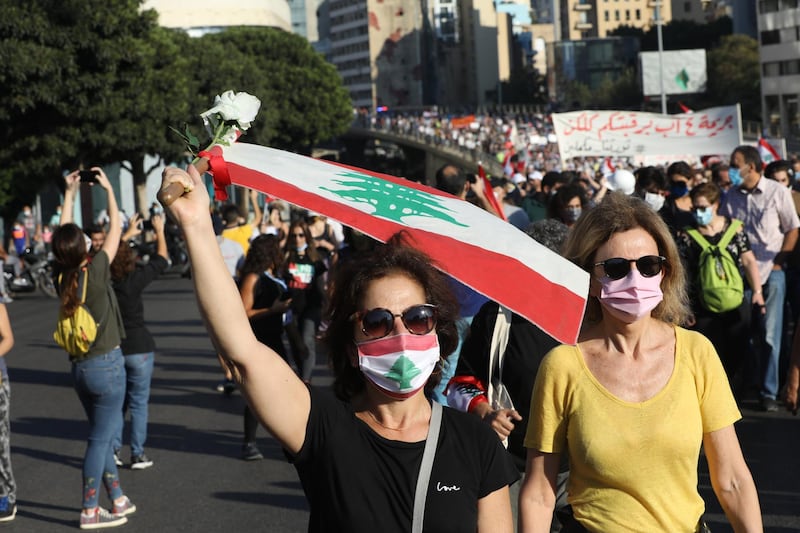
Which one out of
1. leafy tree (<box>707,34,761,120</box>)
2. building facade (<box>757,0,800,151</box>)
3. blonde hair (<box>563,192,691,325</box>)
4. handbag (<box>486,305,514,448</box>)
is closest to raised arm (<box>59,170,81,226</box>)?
handbag (<box>486,305,514,448</box>)

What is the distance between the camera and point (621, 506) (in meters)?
3.34

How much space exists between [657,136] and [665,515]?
51.2 feet

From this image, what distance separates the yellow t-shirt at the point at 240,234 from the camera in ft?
40.2

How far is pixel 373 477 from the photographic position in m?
2.77

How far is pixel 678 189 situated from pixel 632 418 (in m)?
6.96

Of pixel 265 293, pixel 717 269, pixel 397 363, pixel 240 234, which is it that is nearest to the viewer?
pixel 397 363

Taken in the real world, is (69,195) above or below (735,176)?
above

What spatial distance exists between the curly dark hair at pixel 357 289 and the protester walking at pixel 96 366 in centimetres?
425

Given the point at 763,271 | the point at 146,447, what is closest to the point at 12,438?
the point at 146,447

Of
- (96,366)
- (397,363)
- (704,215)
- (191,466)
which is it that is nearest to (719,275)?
(704,215)

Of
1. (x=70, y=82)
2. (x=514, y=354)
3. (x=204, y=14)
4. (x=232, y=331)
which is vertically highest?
(x=204, y=14)

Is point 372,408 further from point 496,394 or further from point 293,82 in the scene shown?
point 293,82

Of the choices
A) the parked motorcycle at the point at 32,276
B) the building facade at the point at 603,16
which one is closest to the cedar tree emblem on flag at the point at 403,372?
the parked motorcycle at the point at 32,276

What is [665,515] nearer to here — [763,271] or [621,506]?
[621,506]
